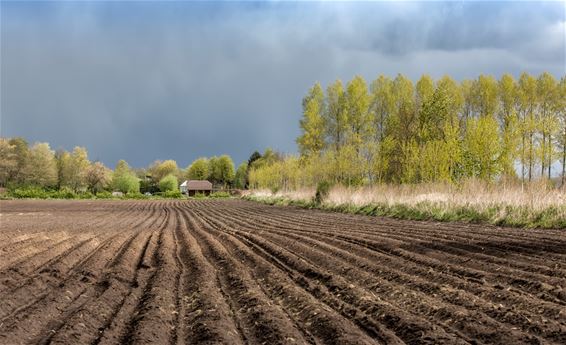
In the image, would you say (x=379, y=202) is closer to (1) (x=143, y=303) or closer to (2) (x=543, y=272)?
(2) (x=543, y=272)

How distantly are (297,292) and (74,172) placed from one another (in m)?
97.1

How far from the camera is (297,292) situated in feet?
24.1

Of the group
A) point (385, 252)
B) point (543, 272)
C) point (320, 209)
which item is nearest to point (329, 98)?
point (320, 209)

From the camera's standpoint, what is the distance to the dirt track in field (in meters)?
5.40

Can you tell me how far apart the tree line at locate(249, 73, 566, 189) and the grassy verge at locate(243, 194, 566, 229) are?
633 centimetres

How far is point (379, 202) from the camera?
25984 millimetres

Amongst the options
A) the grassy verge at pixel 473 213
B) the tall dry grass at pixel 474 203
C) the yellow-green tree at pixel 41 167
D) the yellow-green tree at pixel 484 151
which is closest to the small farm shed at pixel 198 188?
the yellow-green tree at pixel 41 167

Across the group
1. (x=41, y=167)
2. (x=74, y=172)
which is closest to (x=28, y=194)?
(x=41, y=167)

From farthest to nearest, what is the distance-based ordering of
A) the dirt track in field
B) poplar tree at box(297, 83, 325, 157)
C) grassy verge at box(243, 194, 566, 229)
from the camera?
poplar tree at box(297, 83, 325, 157)
grassy verge at box(243, 194, 566, 229)
the dirt track in field

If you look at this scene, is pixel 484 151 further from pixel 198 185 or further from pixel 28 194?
pixel 198 185

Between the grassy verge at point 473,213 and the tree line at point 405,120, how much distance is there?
6325 mm

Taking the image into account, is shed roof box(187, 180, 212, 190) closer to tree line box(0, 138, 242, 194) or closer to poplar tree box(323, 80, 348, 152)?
tree line box(0, 138, 242, 194)

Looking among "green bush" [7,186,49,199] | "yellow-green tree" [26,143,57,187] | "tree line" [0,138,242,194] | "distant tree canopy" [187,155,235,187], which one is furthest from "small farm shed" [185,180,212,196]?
"green bush" [7,186,49,199]

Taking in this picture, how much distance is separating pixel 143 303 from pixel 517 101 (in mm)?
41772
